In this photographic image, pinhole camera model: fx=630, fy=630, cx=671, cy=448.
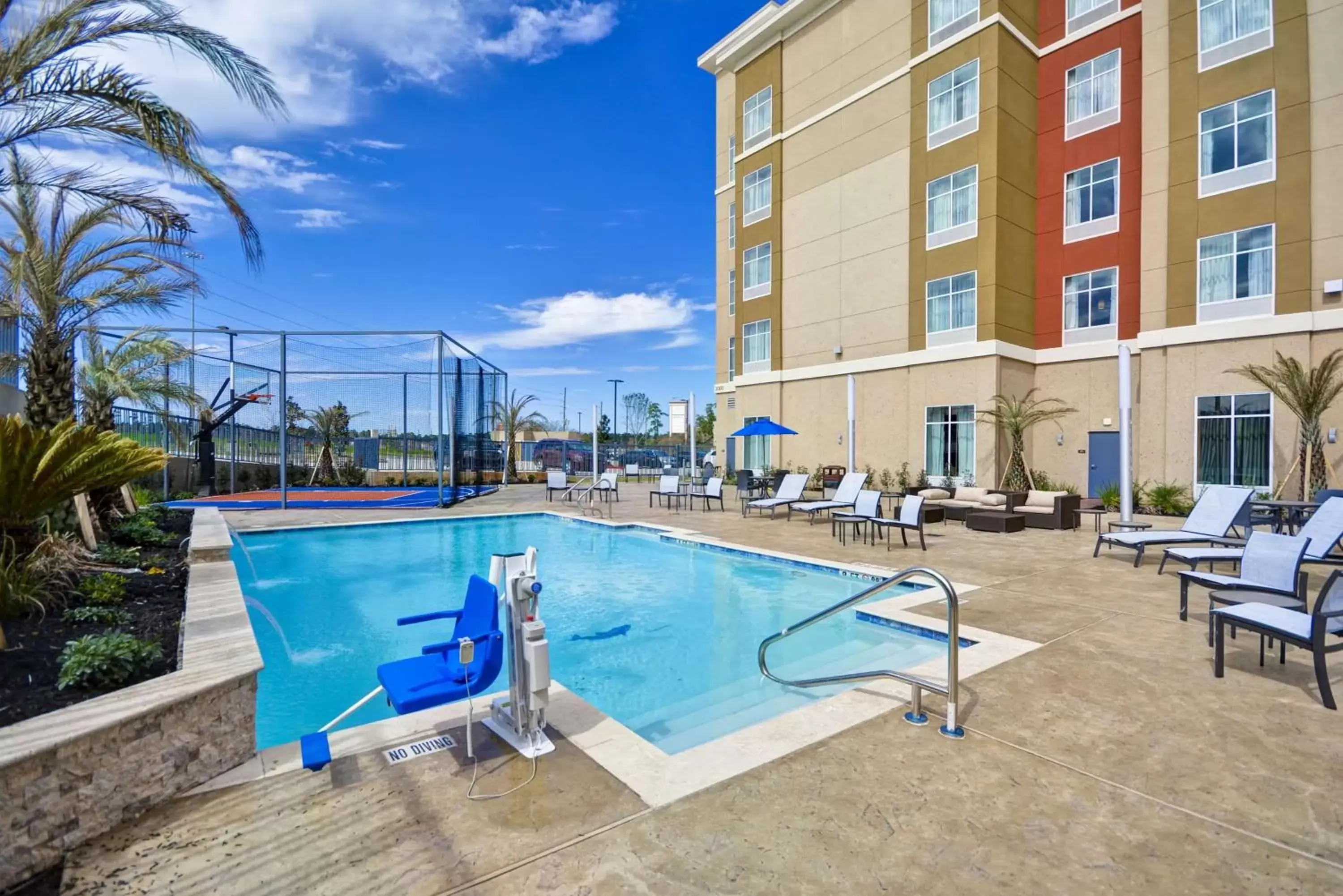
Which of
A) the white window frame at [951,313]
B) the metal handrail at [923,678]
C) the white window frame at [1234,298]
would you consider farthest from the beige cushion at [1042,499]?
the metal handrail at [923,678]

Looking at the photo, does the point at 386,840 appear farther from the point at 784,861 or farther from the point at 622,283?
the point at 622,283

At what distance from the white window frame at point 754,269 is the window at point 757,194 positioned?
1144 mm

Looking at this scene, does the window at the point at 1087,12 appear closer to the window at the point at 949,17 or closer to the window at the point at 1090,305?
the window at the point at 949,17

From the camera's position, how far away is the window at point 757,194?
24391 millimetres

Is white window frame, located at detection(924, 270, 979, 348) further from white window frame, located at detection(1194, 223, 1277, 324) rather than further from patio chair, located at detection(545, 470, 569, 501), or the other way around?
patio chair, located at detection(545, 470, 569, 501)

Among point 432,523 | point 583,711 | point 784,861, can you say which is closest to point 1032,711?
point 784,861

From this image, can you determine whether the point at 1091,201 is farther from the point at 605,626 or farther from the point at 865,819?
the point at 865,819

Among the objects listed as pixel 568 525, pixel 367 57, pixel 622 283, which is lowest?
pixel 568 525

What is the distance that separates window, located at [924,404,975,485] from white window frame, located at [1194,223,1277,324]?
547cm

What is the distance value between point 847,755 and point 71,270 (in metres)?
11.2

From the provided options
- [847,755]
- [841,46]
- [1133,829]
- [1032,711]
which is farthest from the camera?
[841,46]

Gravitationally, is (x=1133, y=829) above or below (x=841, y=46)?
below

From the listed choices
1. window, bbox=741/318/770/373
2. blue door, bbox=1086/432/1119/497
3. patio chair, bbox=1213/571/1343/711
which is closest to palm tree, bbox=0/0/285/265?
patio chair, bbox=1213/571/1343/711

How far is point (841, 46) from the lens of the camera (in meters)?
21.5
